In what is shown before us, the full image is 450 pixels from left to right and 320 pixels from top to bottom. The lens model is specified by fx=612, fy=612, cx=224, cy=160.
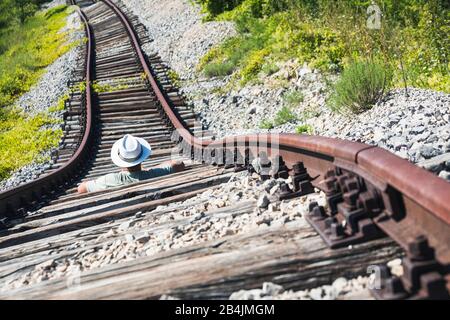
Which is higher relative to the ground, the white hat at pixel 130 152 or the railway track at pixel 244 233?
the white hat at pixel 130 152

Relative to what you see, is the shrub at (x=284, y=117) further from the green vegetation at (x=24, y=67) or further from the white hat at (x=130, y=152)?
the green vegetation at (x=24, y=67)

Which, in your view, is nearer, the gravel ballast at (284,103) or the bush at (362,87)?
the gravel ballast at (284,103)

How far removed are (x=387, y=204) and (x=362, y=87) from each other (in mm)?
4209

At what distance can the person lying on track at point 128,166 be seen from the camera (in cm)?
609

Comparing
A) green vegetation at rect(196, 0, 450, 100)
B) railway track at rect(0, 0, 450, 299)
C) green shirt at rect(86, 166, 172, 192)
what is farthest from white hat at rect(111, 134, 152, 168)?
green vegetation at rect(196, 0, 450, 100)

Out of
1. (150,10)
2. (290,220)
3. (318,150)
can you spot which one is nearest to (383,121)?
(318,150)

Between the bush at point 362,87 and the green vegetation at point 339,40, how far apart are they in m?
0.08

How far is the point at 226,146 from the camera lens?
238 inches

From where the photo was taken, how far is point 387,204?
8.08 ft

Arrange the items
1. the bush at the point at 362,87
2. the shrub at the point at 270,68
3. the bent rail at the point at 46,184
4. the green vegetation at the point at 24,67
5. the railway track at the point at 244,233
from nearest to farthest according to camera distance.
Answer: the railway track at the point at 244,233 → the bent rail at the point at 46,184 → the bush at the point at 362,87 → the shrub at the point at 270,68 → the green vegetation at the point at 24,67

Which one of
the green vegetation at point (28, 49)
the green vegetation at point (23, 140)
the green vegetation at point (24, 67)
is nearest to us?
the green vegetation at point (23, 140)

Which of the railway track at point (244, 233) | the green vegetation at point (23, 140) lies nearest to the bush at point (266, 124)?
the railway track at point (244, 233)

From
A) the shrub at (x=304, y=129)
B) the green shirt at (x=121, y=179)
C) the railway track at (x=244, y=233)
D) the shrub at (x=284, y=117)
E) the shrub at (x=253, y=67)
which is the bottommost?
the railway track at (x=244, y=233)

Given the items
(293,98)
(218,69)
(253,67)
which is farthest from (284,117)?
(218,69)
